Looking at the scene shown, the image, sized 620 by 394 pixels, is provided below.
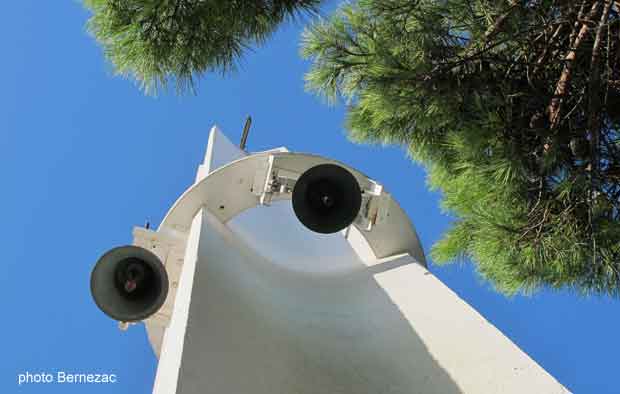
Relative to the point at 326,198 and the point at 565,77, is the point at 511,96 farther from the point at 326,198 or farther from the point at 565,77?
the point at 326,198

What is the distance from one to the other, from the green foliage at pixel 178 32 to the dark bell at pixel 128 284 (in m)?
0.92

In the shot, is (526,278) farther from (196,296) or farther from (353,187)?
(196,296)

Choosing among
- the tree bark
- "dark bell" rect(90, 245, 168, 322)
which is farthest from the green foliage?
the tree bark

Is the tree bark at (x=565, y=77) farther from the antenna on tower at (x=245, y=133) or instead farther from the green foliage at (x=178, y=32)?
the antenna on tower at (x=245, y=133)

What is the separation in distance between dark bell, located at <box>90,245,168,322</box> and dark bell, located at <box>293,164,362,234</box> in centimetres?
81

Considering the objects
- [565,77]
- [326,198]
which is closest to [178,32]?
[326,198]

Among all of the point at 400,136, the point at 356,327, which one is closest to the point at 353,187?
the point at 400,136

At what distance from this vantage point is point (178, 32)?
7.55 feet

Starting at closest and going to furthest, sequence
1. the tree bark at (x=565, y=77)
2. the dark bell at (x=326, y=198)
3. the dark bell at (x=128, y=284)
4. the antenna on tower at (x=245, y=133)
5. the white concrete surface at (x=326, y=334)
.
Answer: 1. the white concrete surface at (x=326, y=334)
2. the tree bark at (x=565, y=77)
3. the dark bell at (x=128, y=284)
4. the dark bell at (x=326, y=198)
5. the antenna on tower at (x=245, y=133)

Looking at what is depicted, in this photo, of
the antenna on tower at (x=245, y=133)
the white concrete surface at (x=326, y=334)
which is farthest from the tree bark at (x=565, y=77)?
the antenna on tower at (x=245, y=133)

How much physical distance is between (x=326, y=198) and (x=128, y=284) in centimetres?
111

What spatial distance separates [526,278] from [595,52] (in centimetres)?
146

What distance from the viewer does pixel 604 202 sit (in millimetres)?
2820

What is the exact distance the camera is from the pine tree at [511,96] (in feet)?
8.85
